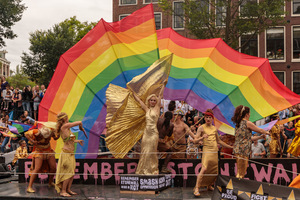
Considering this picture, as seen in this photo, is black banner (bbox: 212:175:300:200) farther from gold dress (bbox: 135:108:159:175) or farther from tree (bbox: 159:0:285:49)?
tree (bbox: 159:0:285:49)

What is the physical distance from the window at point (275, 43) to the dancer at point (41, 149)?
21281 millimetres

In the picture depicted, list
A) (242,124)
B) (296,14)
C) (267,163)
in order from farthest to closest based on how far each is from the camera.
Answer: (296,14)
(267,163)
(242,124)

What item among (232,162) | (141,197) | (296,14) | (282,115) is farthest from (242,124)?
(296,14)

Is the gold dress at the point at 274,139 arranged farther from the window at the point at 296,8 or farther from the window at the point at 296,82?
the window at the point at 296,8

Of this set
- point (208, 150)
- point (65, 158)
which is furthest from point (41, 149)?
point (208, 150)

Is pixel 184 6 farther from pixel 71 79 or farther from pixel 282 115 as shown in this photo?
pixel 71 79

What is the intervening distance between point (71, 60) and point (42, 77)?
68.1 feet

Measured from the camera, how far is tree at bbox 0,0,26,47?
25.8 meters

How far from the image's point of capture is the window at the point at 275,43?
26.2m

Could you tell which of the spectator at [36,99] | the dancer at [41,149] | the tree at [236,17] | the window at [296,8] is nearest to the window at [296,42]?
the window at [296,8]

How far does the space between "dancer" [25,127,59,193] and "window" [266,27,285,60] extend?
2128 centimetres

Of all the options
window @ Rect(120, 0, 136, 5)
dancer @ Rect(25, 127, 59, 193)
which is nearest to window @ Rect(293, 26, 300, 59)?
window @ Rect(120, 0, 136, 5)

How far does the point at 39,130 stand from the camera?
8.90m

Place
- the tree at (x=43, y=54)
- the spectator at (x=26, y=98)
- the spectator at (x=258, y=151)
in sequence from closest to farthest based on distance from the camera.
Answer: the spectator at (x=258, y=151) → the spectator at (x=26, y=98) → the tree at (x=43, y=54)
